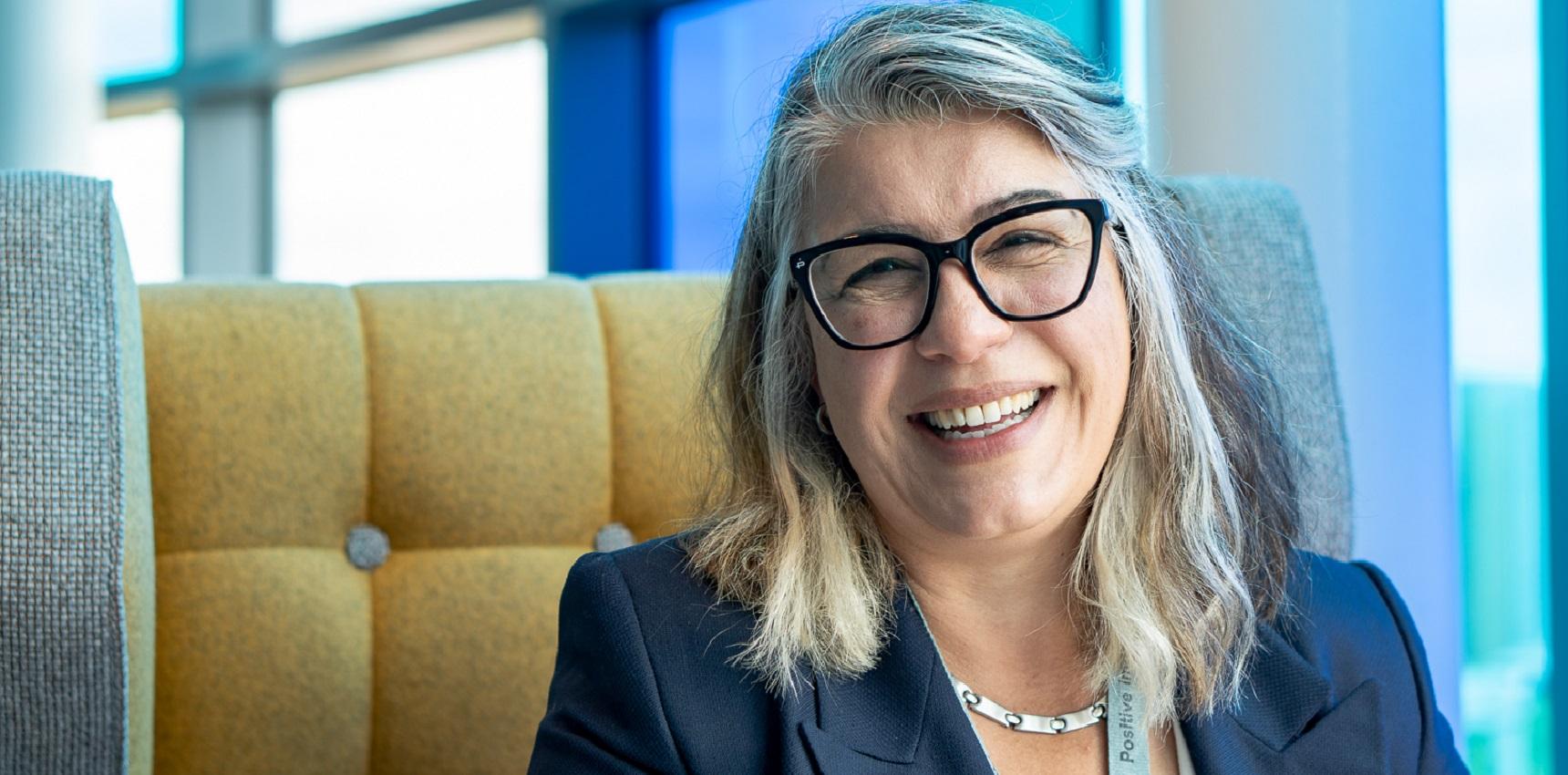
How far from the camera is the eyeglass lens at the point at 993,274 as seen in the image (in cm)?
127

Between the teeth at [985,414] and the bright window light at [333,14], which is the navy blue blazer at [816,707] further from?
the bright window light at [333,14]

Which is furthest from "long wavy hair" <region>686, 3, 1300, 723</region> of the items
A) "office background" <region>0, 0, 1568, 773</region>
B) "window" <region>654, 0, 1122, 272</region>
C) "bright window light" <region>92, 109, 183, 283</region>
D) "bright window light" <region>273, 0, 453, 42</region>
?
"bright window light" <region>92, 109, 183, 283</region>

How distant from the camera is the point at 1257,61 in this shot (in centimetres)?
210

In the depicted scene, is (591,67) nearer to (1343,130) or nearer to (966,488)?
(1343,130)

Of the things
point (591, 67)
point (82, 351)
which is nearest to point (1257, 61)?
point (82, 351)

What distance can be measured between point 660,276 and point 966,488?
736 millimetres

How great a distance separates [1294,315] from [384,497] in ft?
3.65

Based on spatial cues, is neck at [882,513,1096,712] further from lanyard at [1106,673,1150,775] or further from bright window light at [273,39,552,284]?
bright window light at [273,39,552,284]

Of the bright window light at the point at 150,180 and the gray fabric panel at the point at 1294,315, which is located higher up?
the bright window light at the point at 150,180

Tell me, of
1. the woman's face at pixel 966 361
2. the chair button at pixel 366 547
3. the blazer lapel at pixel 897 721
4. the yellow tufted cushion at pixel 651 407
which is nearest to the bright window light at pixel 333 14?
the yellow tufted cushion at pixel 651 407

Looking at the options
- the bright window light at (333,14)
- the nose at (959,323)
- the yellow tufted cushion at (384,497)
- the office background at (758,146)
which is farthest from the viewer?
the bright window light at (333,14)

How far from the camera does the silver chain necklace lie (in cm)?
136

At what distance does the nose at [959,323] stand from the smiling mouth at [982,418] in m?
0.05

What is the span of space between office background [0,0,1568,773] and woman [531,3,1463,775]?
0.19m
